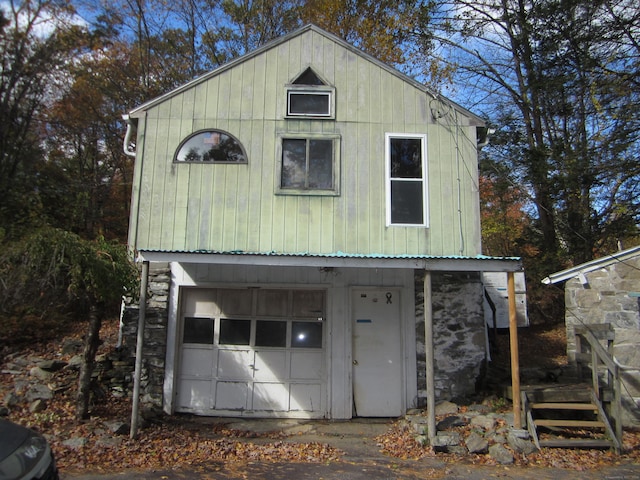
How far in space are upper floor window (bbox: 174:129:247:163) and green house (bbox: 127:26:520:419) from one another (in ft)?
0.09

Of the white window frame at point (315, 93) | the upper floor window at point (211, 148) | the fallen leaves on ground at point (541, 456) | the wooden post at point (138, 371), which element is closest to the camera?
the fallen leaves on ground at point (541, 456)

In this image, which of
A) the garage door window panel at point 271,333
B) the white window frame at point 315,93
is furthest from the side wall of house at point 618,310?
the white window frame at point 315,93

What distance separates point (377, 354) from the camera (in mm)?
8281

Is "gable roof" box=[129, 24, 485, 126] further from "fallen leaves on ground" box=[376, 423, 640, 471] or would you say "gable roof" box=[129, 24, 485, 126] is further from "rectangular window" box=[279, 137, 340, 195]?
"fallen leaves on ground" box=[376, 423, 640, 471]

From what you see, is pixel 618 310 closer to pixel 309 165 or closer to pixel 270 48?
pixel 309 165

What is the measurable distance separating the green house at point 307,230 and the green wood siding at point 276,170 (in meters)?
0.02

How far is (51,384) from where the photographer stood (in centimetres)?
822

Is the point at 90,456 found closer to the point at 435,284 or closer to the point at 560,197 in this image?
the point at 435,284

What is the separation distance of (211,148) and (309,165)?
1866 mm

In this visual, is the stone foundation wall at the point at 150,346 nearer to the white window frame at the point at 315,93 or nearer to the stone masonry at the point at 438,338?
the stone masonry at the point at 438,338

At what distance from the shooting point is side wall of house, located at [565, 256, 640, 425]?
781 cm

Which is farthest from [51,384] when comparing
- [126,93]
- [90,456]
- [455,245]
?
[126,93]

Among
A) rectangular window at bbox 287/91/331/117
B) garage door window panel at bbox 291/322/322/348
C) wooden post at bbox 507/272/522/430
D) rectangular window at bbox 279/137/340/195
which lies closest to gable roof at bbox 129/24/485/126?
rectangular window at bbox 287/91/331/117

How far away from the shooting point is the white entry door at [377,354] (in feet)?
26.7
